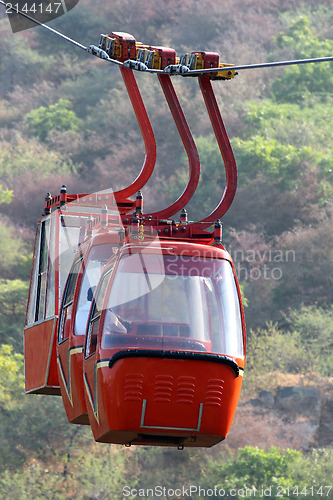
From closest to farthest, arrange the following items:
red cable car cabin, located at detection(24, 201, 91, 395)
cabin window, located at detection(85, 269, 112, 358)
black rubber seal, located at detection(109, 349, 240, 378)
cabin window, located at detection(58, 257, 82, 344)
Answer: black rubber seal, located at detection(109, 349, 240, 378)
cabin window, located at detection(85, 269, 112, 358)
cabin window, located at detection(58, 257, 82, 344)
red cable car cabin, located at detection(24, 201, 91, 395)

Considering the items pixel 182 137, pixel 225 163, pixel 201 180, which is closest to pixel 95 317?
pixel 225 163

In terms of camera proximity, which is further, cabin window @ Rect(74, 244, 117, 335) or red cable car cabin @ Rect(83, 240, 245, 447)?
cabin window @ Rect(74, 244, 117, 335)

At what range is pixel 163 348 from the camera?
9.01 meters

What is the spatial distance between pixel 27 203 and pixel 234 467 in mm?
18856

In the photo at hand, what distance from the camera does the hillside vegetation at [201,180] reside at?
27938 mm

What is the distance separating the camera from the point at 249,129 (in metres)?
41.9

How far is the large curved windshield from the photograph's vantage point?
359 inches

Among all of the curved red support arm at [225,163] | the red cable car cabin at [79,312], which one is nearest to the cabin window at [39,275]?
the red cable car cabin at [79,312]

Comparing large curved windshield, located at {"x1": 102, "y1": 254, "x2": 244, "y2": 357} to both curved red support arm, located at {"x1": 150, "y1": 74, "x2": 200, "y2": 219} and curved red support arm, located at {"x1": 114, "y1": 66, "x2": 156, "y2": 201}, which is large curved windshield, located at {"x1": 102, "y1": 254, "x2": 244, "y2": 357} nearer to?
curved red support arm, located at {"x1": 150, "y1": 74, "x2": 200, "y2": 219}

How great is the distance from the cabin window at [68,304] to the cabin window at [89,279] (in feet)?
0.48

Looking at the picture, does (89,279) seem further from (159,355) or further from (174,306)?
(159,355)

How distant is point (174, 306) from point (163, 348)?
449mm

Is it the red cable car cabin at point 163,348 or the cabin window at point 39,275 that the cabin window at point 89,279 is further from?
the cabin window at point 39,275

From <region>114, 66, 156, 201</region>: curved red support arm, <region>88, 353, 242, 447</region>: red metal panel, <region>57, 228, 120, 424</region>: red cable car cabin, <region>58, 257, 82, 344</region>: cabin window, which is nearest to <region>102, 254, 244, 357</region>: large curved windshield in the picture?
<region>88, 353, 242, 447</region>: red metal panel
